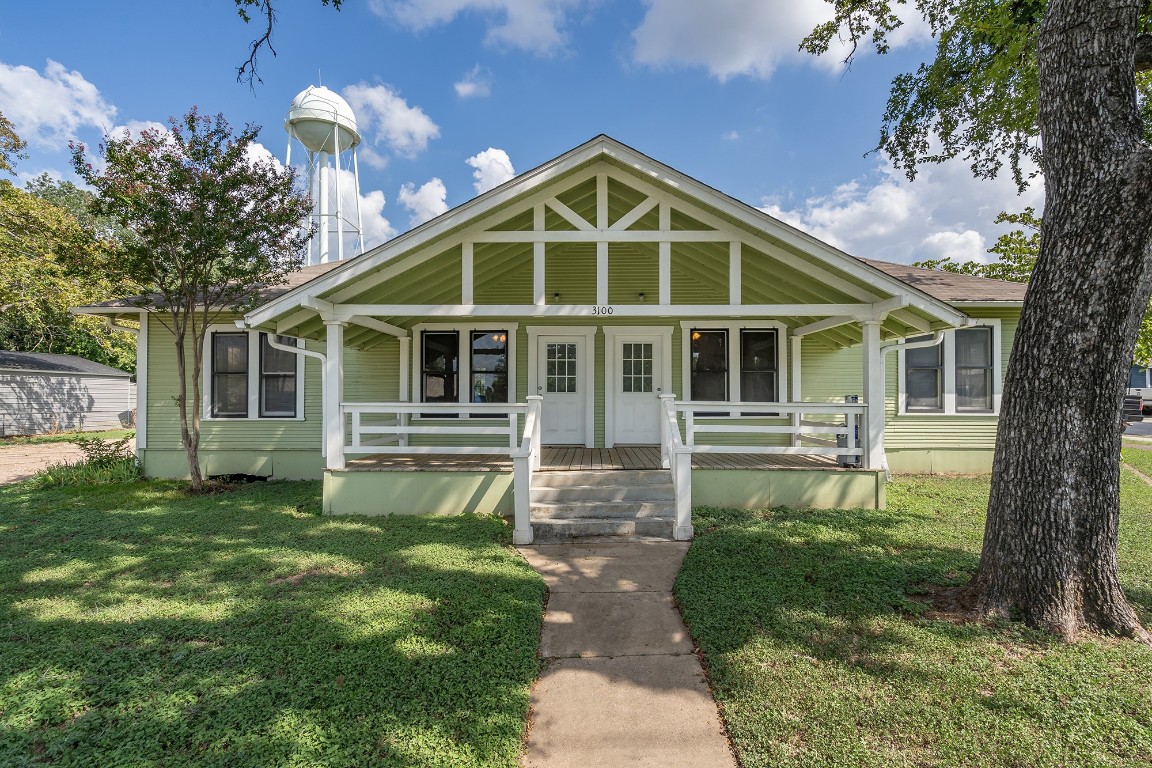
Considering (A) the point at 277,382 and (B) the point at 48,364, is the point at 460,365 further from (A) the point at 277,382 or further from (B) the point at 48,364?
(B) the point at 48,364

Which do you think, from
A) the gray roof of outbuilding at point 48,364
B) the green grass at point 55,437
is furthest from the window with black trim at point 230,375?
the gray roof of outbuilding at point 48,364

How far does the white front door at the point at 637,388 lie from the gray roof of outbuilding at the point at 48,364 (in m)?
20.0

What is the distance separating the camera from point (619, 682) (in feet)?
9.29

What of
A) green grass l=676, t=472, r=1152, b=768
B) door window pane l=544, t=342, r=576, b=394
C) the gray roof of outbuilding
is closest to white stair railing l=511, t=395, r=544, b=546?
green grass l=676, t=472, r=1152, b=768

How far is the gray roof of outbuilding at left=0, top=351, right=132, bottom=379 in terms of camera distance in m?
16.0

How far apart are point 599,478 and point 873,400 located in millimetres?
3552

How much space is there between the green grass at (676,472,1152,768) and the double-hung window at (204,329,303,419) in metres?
7.54

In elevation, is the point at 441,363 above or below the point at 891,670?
above

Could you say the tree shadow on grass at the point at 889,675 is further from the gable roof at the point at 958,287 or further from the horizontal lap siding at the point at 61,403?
the horizontal lap siding at the point at 61,403

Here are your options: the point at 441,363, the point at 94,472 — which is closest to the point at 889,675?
the point at 441,363

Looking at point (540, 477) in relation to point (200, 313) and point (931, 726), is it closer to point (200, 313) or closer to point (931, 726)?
point (931, 726)

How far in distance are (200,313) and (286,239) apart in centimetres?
247

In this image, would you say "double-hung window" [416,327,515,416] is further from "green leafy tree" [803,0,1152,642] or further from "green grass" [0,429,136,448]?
"green grass" [0,429,136,448]

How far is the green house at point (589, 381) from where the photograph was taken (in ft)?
20.1
